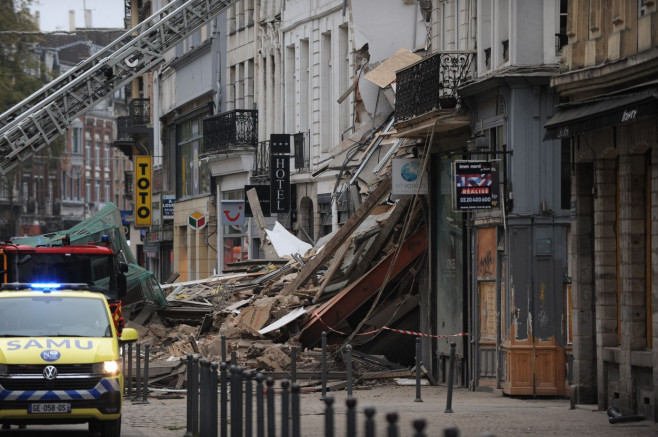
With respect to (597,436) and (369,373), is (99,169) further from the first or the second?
(597,436)

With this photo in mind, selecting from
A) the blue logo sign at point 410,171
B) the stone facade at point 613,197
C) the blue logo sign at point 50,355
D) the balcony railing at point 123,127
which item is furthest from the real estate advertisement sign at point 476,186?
the balcony railing at point 123,127

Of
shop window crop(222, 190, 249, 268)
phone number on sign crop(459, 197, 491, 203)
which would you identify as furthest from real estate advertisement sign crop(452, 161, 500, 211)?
shop window crop(222, 190, 249, 268)

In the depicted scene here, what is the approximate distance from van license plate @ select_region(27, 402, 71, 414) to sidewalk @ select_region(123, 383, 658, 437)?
184 cm

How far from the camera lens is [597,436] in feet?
58.7

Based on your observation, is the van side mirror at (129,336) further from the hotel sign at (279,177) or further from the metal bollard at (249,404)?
the hotel sign at (279,177)

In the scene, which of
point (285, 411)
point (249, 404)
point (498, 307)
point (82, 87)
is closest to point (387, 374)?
point (498, 307)

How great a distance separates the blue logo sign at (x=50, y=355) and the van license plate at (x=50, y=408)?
541 mm

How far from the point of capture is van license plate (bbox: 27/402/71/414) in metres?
17.8

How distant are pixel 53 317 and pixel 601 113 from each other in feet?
23.1

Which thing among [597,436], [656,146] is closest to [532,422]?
[597,436]

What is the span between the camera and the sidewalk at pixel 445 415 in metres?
18.6

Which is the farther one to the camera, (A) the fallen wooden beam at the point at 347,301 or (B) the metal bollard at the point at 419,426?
(A) the fallen wooden beam at the point at 347,301

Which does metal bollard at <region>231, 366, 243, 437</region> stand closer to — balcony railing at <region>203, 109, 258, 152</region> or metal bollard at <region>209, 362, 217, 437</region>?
metal bollard at <region>209, 362, 217, 437</region>

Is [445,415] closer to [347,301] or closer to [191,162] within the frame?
[347,301]
